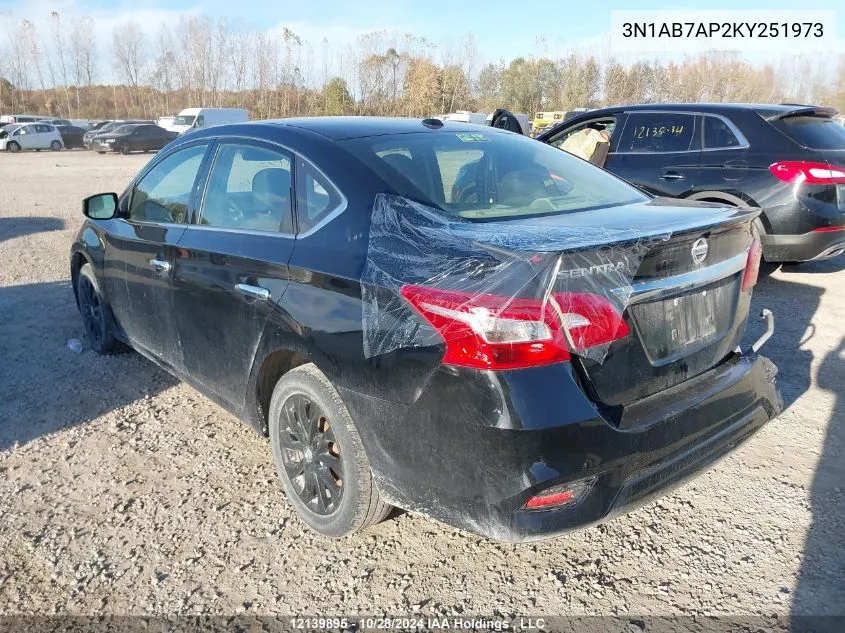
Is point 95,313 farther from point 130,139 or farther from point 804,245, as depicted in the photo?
point 130,139

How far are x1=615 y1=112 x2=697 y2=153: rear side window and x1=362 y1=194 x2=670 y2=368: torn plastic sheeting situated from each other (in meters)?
4.92

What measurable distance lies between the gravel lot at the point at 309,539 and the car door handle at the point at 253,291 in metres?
0.96

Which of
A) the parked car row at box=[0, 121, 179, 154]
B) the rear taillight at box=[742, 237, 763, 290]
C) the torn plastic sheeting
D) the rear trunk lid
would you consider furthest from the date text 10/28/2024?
the parked car row at box=[0, 121, 179, 154]

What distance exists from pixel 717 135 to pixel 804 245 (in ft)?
4.42

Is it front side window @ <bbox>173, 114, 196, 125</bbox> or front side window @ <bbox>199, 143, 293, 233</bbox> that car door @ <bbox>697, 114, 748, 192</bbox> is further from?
front side window @ <bbox>173, 114, 196, 125</bbox>

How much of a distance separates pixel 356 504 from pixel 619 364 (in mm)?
1129

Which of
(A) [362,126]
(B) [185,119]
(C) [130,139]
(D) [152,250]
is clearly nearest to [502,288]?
(A) [362,126]

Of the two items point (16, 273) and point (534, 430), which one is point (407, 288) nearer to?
point (534, 430)

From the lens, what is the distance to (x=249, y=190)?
3174mm

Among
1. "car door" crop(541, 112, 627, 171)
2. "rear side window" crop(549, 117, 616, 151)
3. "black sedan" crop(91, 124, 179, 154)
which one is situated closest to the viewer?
"car door" crop(541, 112, 627, 171)

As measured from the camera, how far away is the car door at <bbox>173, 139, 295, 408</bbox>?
2838mm

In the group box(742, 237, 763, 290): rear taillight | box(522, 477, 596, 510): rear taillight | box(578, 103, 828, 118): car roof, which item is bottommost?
box(522, 477, 596, 510): rear taillight

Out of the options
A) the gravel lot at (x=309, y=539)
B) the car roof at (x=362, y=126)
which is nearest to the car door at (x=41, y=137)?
the gravel lot at (x=309, y=539)

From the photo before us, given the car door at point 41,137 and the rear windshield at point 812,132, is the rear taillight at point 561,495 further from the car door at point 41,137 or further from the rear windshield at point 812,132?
the car door at point 41,137
